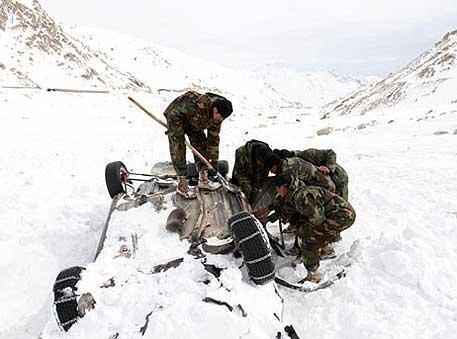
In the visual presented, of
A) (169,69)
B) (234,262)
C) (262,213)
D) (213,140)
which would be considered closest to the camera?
(234,262)

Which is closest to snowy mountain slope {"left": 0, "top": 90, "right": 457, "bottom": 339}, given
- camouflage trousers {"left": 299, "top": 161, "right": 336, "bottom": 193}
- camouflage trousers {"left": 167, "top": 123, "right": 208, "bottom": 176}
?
camouflage trousers {"left": 299, "top": 161, "right": 336, "bottom": 193}

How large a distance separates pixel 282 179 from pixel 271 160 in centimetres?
29

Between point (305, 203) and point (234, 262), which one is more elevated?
point (305, 203)

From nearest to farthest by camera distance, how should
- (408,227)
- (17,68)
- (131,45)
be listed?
(408,227) < (17,68) < (131,45)

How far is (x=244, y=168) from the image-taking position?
214 inches

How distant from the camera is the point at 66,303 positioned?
10.0 feet

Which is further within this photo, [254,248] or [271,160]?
[271,160]

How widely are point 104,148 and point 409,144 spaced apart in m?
7.56

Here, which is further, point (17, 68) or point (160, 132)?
point (17, 68)

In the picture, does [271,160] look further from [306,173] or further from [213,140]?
[213,140]

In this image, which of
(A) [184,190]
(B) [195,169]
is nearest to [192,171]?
(B) [195,169]

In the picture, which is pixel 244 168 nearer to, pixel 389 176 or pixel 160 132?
pixel 389 176

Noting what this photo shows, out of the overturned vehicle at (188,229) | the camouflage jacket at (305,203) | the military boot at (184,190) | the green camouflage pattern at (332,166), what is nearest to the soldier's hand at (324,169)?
the green camouflage pattern at (332,166)

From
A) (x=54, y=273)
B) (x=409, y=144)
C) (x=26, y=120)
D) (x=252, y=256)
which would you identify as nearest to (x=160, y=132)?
(x=26, y=120)
